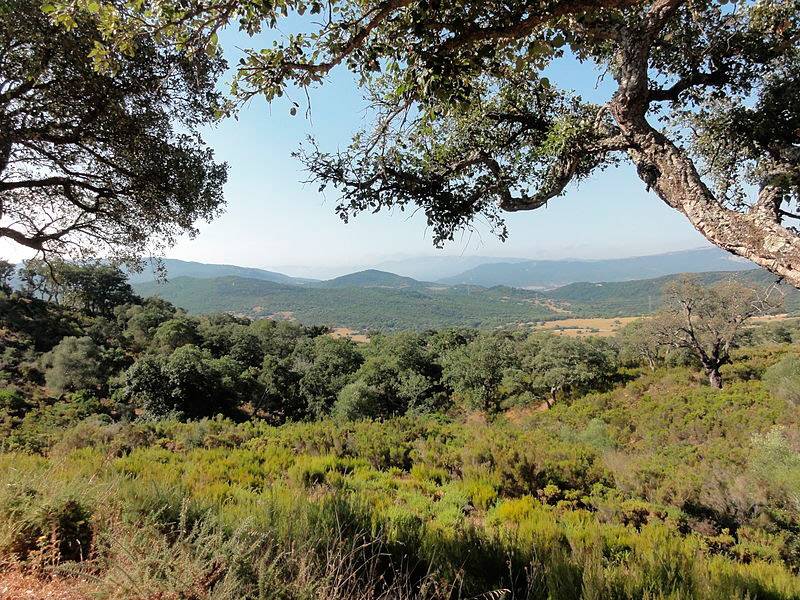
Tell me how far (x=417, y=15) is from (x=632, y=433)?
25871mm

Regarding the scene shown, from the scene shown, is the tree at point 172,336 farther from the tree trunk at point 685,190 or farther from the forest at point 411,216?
the tree trunk at point 685,190

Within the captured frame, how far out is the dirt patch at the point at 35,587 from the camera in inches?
86.0

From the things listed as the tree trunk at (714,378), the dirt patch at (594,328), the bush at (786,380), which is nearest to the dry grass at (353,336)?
the tree trunk at (714,378)

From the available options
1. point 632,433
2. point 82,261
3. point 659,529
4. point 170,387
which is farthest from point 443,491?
point 170,387

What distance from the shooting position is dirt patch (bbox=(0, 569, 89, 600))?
86.0 inches

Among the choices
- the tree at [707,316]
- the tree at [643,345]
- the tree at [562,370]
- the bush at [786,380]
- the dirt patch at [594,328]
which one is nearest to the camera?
the bush at [786,380]

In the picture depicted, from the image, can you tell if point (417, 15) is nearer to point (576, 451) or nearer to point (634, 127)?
point (634, 127)

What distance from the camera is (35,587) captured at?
2.30 m

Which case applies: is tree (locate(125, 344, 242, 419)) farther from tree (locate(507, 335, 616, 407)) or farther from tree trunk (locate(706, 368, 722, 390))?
tree trunk (locate(706, 368, 722, 390))

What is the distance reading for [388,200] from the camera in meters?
4.38

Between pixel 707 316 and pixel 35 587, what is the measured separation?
114ft

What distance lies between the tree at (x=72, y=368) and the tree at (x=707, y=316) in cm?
5081

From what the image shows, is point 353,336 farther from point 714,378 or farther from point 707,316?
point 714,378

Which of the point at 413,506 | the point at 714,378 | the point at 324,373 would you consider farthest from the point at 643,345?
the point at 413,506
